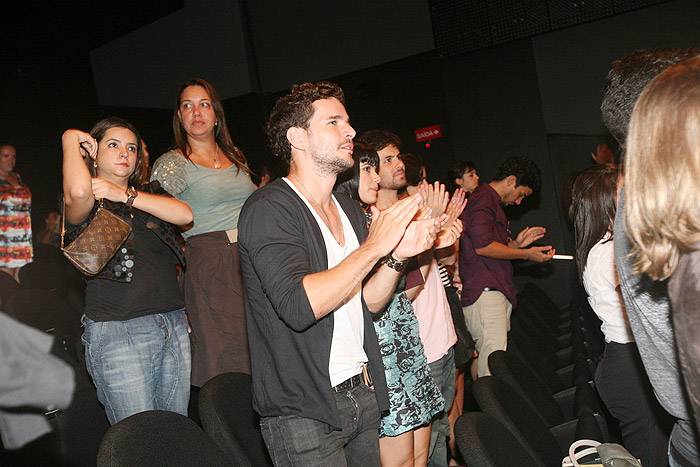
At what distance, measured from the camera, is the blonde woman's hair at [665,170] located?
896 mm

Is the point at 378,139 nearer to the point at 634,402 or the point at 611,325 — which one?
the point at 611,325

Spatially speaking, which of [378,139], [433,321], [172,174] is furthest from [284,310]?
[378,139]

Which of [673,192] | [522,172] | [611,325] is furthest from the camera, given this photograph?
[522,172]

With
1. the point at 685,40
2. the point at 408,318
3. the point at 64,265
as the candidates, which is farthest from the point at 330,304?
the point at 685,40

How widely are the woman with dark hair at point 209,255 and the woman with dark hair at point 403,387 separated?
0.53 m

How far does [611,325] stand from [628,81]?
1063mm

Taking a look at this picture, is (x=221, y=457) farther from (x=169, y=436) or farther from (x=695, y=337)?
(x=695, y=337)

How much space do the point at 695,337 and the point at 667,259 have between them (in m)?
0.13

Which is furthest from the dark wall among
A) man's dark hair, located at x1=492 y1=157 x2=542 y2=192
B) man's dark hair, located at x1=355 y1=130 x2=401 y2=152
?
man's dark hair, located at x1=355 y1=130 x2=401 y2=152

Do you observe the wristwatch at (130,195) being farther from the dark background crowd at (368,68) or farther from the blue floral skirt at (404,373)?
the dark background crowd at (368,68)

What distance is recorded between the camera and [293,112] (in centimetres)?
183

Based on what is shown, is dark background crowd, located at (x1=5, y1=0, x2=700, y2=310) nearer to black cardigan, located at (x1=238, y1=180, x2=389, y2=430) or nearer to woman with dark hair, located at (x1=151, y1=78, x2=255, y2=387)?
woman with dark hair, located at (x1=151, y1=78, x2=255, y2=387)

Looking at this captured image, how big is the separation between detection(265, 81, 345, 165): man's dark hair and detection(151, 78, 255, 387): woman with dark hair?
2.59 ft

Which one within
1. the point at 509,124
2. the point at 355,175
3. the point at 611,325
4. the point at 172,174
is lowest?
the point at 611,325
